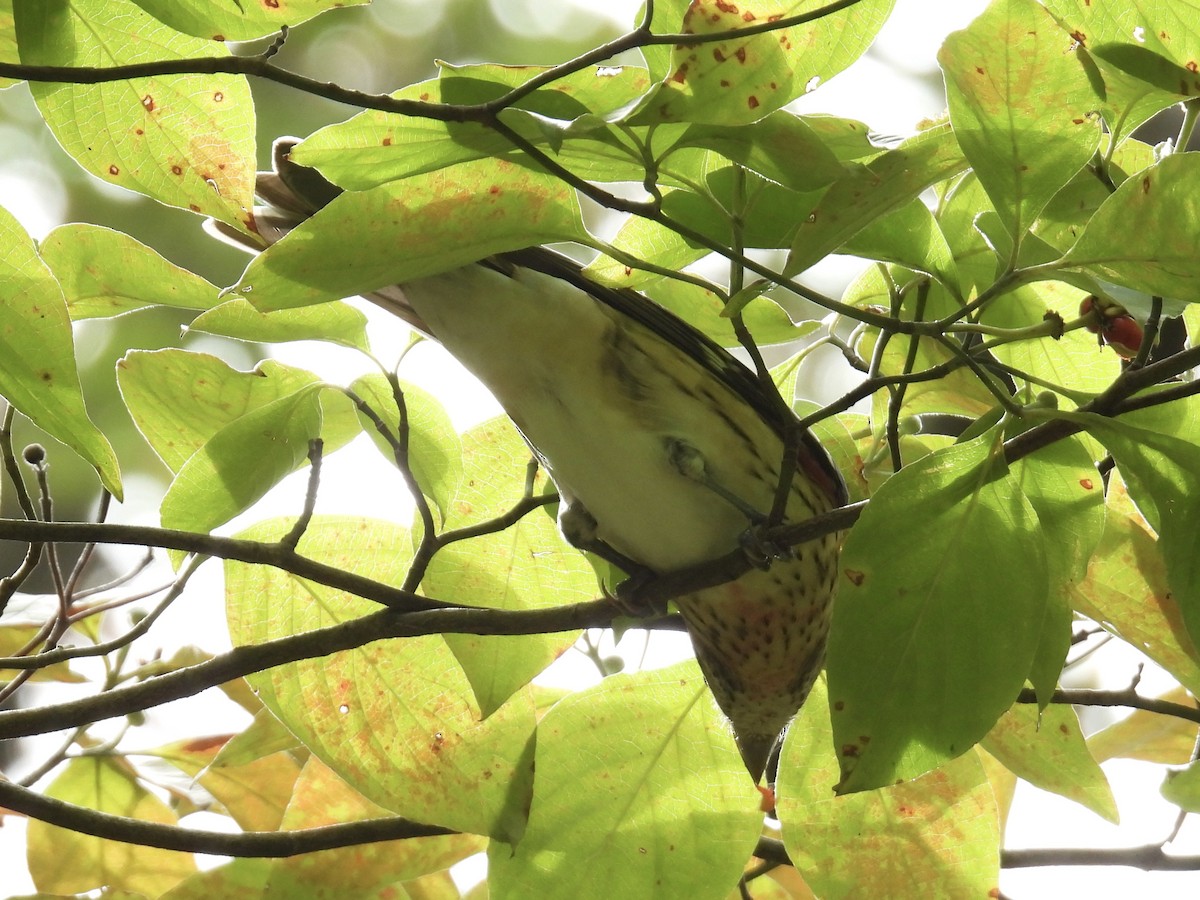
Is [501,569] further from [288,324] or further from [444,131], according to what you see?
[444,131]

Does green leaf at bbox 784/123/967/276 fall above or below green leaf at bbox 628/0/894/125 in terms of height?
below

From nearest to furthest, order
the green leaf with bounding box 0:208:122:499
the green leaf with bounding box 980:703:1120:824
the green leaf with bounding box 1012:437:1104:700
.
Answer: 1. the green leaf with bounding box 0:208:122:499
2. the green leaf with bounding box 1012:437:1104:700
3. the green leaf with bounding box 980:703:1120:824

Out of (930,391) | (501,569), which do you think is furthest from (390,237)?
(930,391)

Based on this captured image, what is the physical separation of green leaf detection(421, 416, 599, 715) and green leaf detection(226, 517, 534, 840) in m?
0.09

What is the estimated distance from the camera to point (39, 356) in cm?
127

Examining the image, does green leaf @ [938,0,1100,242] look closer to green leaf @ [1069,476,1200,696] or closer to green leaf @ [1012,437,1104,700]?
green leaf @ [1012,437,1104,700]

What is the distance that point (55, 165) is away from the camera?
18.1 ft

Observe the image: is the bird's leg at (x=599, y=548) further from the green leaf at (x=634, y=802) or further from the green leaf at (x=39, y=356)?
the green leaf at (x=39, y=356)

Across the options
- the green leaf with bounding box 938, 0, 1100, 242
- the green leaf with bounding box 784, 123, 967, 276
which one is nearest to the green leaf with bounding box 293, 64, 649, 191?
the green leaf with bounding box 784, 123, 967, 276

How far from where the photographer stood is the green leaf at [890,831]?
1.69 metres

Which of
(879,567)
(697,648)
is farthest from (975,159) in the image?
(697,648)

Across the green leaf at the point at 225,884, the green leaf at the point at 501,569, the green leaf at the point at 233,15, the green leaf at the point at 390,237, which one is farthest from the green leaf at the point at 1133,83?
the green leaf at the point at 225,884

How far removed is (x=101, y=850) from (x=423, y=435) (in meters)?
0.97

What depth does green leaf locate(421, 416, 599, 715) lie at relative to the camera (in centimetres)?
160
